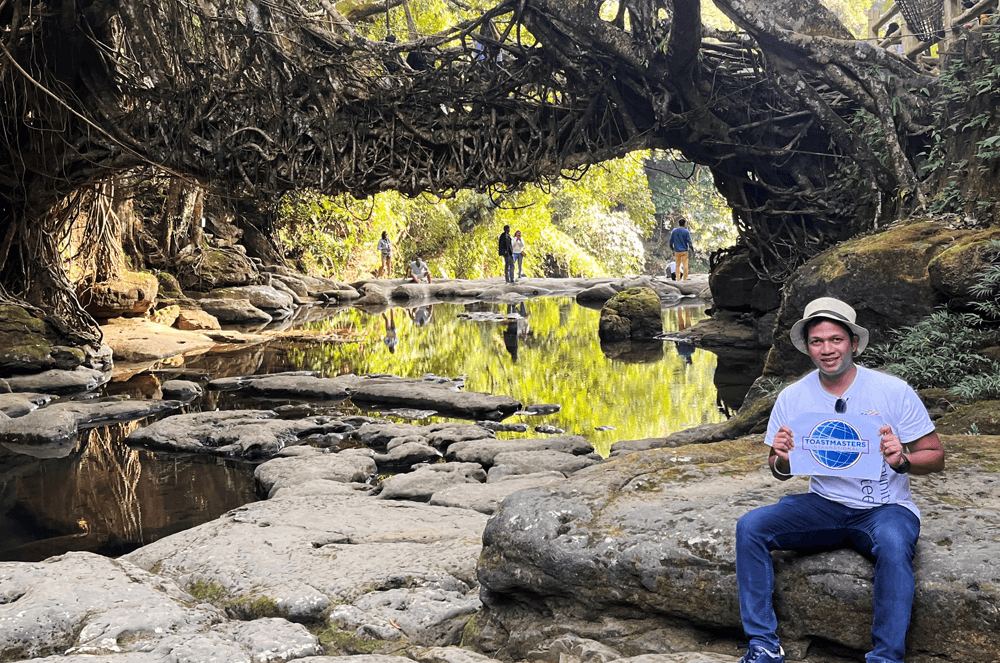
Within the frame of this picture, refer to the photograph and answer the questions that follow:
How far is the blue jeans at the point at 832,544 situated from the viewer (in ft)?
8.71

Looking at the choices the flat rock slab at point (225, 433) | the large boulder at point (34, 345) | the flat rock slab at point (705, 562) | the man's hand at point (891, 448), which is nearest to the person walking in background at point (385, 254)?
the large boulder at point (34, 345)

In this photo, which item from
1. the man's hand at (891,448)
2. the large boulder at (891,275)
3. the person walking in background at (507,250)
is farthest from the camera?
the person walking in background at (507,250)

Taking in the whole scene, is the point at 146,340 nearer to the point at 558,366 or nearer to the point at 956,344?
the point at 558,366

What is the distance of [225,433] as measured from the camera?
26.3ft

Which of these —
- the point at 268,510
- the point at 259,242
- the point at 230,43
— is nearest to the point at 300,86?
the point at 230,43

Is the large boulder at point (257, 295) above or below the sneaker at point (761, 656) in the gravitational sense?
above

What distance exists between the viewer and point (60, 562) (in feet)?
13.4

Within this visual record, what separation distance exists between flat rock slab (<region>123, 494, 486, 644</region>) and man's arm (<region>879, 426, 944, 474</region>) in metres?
1.85

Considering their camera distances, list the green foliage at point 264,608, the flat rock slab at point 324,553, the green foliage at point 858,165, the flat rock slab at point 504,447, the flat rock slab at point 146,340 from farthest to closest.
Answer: the flat rock slab at point 146,340, the green foliage at point 858,165, the flat rock slab at point 504,447, the flat rock slab at point 324,553, the green foliage at point 264,608

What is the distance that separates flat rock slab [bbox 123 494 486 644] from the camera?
394 cm

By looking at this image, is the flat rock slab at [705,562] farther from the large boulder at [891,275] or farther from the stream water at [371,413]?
the stream water at [371,413]

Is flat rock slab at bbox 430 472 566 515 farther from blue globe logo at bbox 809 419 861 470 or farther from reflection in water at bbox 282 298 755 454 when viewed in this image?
blue globe logo at bbox 809 419 861 470

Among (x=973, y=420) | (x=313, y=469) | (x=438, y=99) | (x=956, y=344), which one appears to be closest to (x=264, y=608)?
(x=313, y=469)

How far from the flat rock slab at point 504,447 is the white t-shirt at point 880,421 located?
14.1 ft
